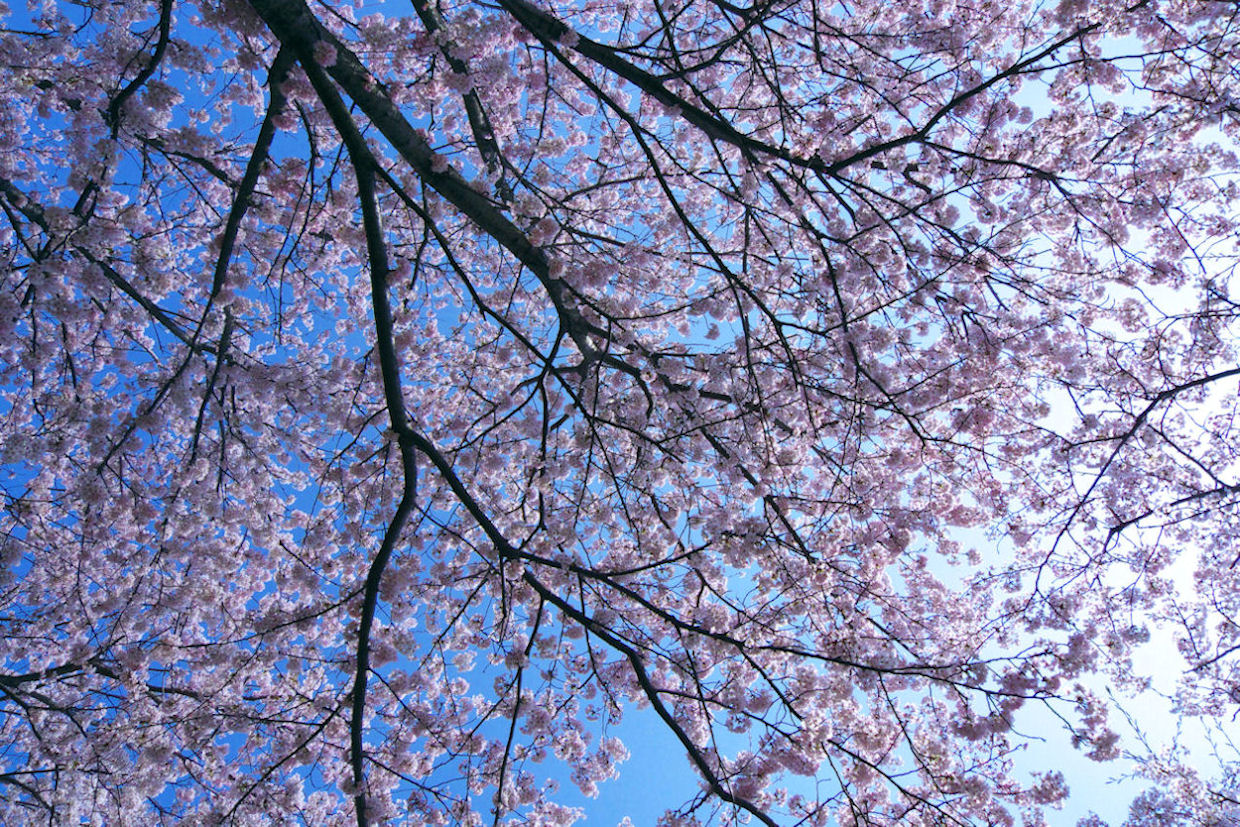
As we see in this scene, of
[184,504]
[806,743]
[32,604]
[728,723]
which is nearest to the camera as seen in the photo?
[806,743]

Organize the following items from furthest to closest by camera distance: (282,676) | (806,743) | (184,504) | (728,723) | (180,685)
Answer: (180,685)
(282,676)
(184,504)
(728,723)
(806,743)

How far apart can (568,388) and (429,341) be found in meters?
3.43

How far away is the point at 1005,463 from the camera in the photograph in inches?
253

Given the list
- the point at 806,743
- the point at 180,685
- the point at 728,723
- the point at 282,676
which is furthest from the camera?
the point at 180,685

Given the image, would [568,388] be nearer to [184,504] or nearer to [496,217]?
[496,217]

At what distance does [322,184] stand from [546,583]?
13.5 feet

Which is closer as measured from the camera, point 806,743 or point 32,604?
point 806,743

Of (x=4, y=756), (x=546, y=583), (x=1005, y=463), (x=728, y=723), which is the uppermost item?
(x=4, y=756)

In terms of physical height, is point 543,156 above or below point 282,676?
above

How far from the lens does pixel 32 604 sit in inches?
309

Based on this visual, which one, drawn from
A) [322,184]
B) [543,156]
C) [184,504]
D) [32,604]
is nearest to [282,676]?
[184,504]

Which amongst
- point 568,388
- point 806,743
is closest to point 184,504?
point 568,388

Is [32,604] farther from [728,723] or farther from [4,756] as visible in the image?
[728,723]

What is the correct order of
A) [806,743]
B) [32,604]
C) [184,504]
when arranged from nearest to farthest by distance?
1. [806,743]
2. [184,504]
3. [32,604]
